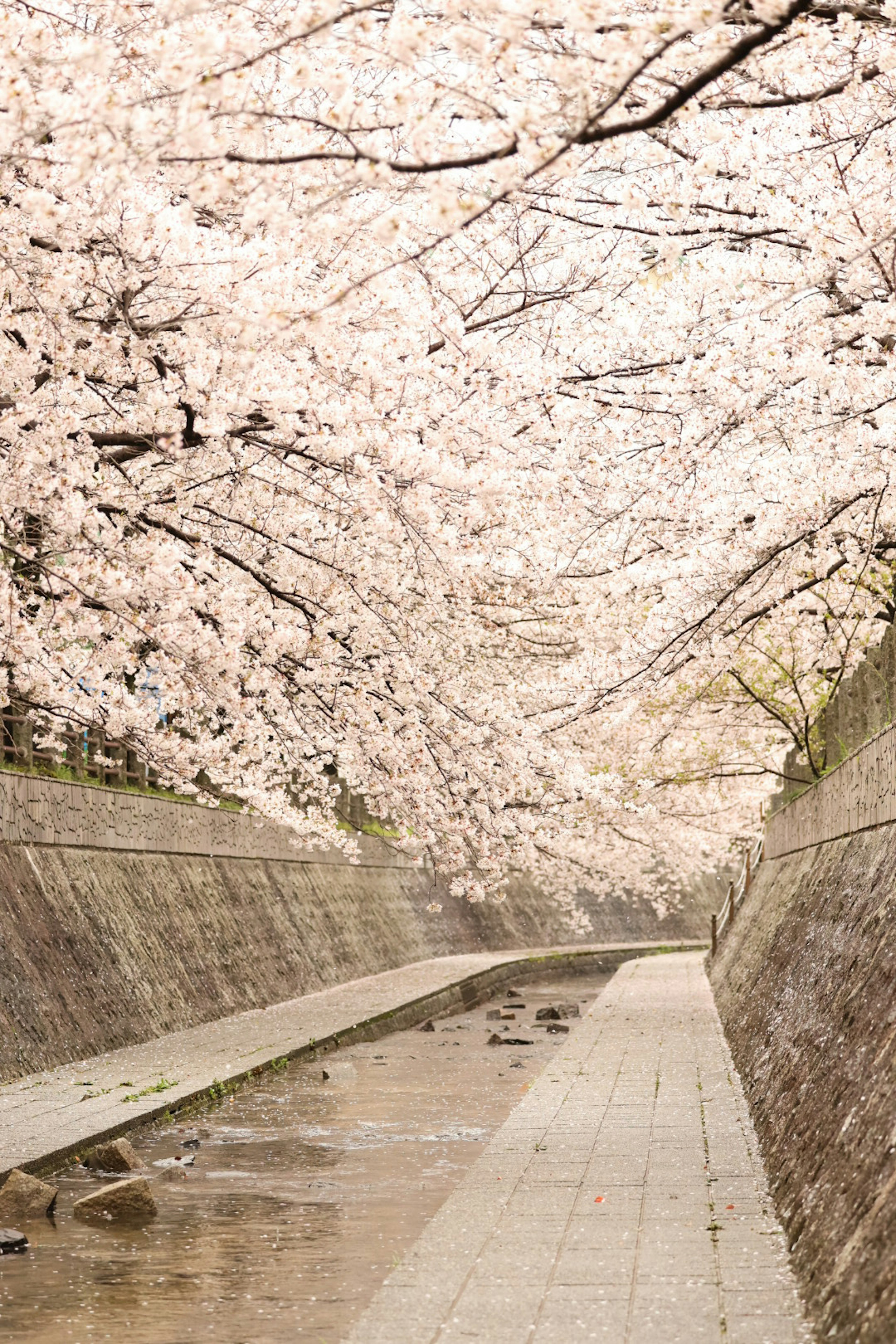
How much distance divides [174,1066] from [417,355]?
302 inches

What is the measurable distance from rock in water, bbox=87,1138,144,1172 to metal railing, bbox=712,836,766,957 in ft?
63.2

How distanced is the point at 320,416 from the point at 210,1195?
5.00m

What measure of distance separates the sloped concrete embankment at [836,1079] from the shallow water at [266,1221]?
2082 mm

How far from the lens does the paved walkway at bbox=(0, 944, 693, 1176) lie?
11.4m

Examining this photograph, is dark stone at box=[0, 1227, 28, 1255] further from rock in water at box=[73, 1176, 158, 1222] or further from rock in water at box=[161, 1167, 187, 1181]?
rock in water at box=[161, 1167, 187, 1181]

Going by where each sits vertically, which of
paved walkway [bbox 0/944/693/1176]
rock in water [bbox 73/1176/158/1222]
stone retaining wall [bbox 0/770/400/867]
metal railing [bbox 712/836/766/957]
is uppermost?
stone retaining wall [bbox 0/770/400/867]

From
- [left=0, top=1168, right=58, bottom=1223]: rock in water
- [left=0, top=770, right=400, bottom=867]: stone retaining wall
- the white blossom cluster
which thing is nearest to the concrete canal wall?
the white blossom cluster

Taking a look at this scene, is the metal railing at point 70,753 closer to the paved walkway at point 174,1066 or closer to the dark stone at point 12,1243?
the paved walkway at point 174,1066

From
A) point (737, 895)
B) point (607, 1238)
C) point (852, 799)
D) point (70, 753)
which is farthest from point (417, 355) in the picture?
point (737, 895)

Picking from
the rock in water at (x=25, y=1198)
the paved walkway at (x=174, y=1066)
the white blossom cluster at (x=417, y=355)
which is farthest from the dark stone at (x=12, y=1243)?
the white blossom cluster at (x=417, y=355)

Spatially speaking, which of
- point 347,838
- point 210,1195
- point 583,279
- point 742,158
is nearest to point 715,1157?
point 210,1195

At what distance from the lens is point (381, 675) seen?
12.9 meters

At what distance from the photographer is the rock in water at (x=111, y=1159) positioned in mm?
10820

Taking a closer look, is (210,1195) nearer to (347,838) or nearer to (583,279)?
(583,279)
